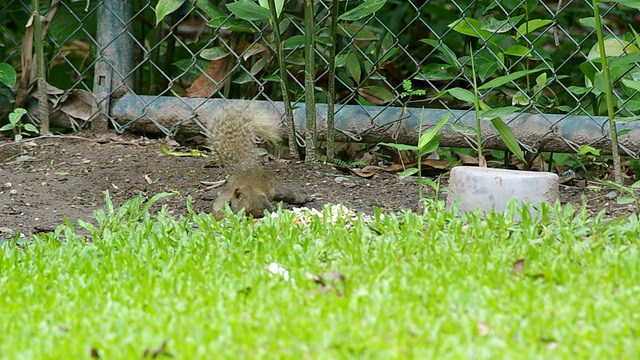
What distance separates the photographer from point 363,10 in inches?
165

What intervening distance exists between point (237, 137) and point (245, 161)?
0.12 metres

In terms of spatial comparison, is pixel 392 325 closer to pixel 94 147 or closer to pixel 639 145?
pixel 639 145

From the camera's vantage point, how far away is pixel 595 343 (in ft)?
7.07

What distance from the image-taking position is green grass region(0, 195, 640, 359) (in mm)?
2176

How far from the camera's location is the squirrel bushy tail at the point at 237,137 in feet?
13.7

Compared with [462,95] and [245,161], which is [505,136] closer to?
[462,95]

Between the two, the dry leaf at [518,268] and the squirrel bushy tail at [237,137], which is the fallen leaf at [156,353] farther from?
the squirrel bushy tail at [237,137]

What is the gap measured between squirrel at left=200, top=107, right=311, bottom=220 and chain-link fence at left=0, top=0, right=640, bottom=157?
22 centimetres

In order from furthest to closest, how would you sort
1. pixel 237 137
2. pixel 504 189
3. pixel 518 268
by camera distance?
pixel 237 137, pixel 504 189, pixel 518 268

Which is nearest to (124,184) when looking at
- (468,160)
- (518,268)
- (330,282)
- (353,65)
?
(353,65)

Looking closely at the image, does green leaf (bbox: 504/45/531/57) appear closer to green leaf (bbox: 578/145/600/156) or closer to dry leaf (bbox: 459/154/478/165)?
green leaf (bbox: 578/145/600/156)

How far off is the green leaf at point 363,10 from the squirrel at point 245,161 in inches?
23.8

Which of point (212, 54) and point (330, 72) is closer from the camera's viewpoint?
point (330, 72)

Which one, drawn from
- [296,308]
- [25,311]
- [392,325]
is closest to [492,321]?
[392,325]
